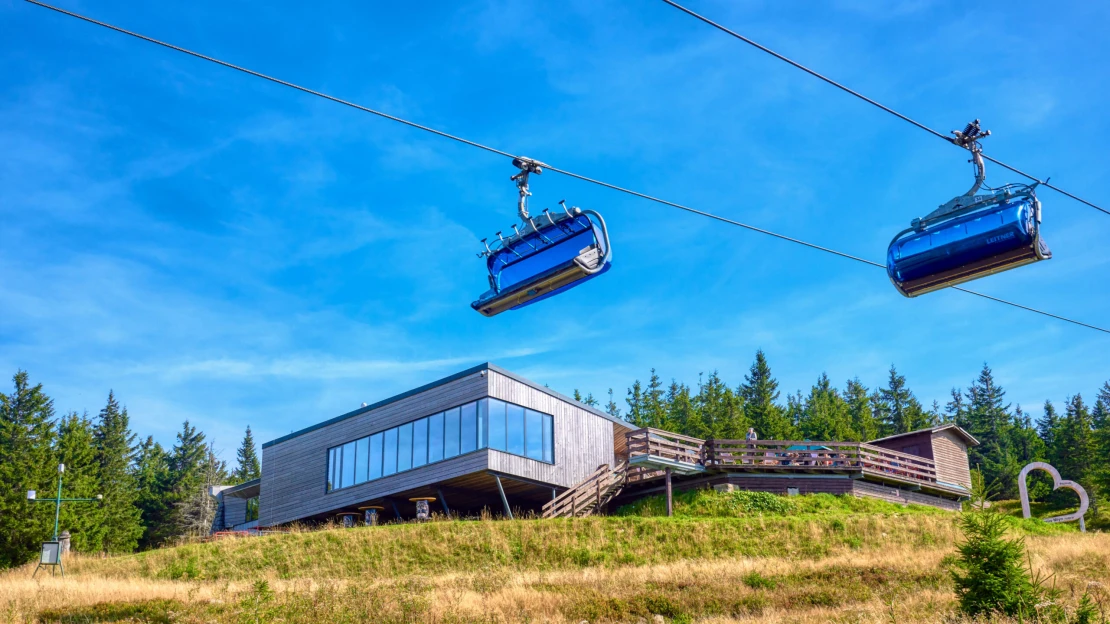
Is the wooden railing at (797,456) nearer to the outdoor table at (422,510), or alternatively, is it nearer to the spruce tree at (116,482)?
the outdoor table at (422,510)

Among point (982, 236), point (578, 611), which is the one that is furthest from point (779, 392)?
point (982, 236)

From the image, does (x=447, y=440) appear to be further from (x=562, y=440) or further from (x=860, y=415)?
(x=860, y=415)

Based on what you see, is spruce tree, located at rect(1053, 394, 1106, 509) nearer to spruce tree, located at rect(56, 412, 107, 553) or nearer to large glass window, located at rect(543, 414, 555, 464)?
large glass window, located at rect(543, 414, 555, 464)

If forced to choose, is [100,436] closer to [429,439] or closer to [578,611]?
[429,439]

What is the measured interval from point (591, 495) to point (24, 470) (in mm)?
27758

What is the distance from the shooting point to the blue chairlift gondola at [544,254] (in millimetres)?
10469

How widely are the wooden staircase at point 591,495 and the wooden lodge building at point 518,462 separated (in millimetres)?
38

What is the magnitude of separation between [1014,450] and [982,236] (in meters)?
62.2


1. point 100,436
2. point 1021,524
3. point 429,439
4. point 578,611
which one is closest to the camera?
point 578,611

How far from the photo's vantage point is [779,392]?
8469 cm

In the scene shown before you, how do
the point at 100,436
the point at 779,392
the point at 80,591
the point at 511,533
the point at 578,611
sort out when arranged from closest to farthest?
the point at 578,611
the point at 80,591
the point at 511,533
the point at 100,436
the point at 779,392

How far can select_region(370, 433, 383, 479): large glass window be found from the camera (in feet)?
107

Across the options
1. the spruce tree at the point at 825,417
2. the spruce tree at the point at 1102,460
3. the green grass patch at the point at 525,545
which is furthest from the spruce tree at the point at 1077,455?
the green grass patch at the point at 525,545

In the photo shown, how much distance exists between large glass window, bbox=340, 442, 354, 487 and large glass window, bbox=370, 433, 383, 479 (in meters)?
1.16
